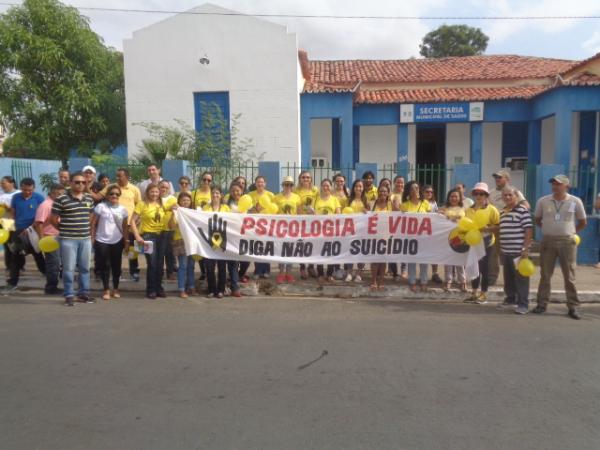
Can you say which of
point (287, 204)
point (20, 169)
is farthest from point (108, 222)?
point (20, 169)

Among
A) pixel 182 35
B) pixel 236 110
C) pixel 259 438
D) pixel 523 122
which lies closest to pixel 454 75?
pixel 523 122

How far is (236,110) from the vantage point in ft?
50.6

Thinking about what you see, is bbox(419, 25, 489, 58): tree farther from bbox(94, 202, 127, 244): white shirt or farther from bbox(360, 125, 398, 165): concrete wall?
bbox(94, 202, 127, 244): white shirt

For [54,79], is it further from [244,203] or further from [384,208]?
[384,208]

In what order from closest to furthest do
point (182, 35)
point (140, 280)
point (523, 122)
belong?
point (140, 280) < point (182, 35) < point (523, 122)

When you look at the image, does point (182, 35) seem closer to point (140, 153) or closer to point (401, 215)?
point (140, 153)

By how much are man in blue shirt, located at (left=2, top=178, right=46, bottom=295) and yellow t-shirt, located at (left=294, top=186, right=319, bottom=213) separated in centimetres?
408

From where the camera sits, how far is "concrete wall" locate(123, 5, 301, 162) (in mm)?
15203

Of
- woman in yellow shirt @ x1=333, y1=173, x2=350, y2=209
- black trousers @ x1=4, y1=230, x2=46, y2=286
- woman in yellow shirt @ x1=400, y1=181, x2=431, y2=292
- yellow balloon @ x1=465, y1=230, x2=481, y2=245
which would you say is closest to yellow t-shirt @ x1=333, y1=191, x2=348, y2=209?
woman in yellow shirt @ x1=333, y1=173, x2=350, y2=209

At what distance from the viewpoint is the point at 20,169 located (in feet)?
39.8

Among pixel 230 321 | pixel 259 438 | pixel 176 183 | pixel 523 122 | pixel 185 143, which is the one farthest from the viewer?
pixel 523 122

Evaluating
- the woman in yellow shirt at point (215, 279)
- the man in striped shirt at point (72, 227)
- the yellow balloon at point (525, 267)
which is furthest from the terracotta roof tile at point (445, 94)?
the man in striped shirt at point (72, 227)

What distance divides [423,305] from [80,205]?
4860 mm

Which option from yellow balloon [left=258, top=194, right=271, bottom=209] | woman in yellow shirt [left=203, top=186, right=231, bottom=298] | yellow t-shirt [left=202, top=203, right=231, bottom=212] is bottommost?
woman in yellow shirt [left=203, top=186, right=231, bottom=298]
